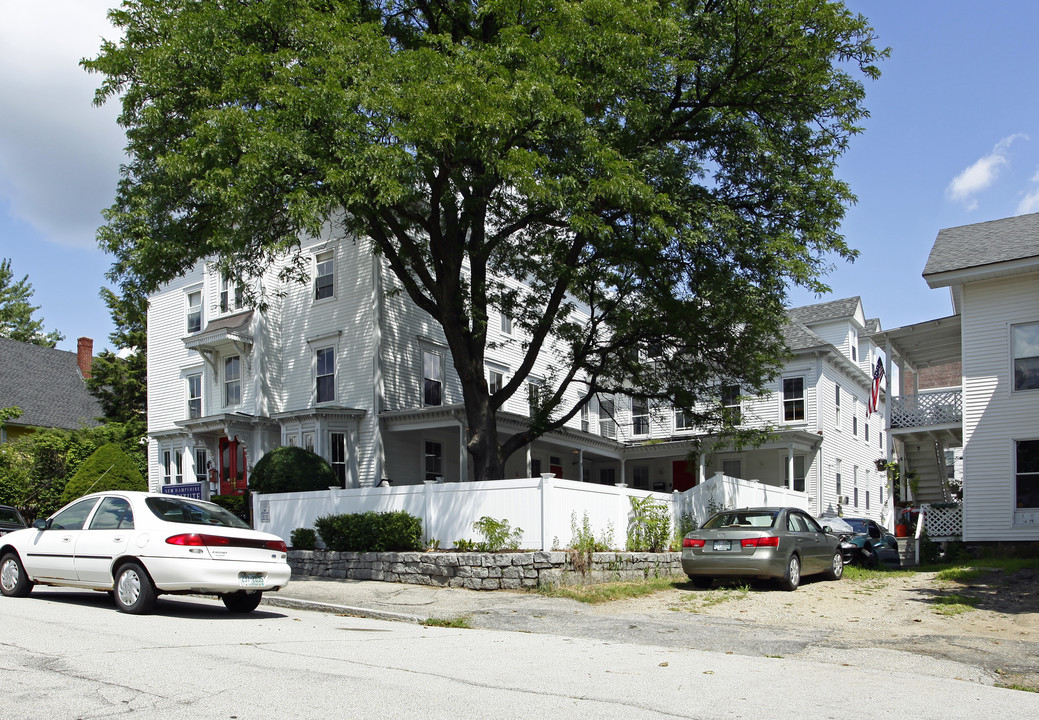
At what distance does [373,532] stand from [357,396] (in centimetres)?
994

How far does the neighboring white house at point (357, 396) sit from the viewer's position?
26.1m

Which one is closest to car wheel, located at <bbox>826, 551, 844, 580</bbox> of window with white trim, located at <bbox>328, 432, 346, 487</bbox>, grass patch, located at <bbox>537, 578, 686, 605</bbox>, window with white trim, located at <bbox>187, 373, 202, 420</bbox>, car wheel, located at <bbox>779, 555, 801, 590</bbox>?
car wheel, located at <bbox>779, 555, 801, 590</bbox>

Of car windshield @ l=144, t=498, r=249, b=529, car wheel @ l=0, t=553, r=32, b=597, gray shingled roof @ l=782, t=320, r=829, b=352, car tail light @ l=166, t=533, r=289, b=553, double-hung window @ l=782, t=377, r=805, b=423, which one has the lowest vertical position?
car wheel @ l=0, t=553, r=32, b=597

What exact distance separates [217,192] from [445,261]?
5.79 metres

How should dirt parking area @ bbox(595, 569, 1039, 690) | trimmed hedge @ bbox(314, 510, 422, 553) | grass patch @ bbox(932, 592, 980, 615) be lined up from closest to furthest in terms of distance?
dirt parking area @ bbox(595, 569, 1039, 690) < grass patch @ bbox(932, 592, 980, 615) < trimmed hedge @ bbox(314, 510, 422, 553)

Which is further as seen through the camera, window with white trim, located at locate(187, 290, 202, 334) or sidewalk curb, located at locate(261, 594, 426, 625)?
window with white trim, located at locate(187, 290, 202, 334)

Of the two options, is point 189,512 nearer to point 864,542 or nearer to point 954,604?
point 954,604

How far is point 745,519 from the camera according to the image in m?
15.7

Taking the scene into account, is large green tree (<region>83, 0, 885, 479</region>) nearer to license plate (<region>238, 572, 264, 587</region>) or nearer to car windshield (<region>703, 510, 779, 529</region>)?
car windshield (<region>703, 510, 779, 529</region>)

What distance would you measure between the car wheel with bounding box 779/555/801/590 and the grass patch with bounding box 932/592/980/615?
7.31ft

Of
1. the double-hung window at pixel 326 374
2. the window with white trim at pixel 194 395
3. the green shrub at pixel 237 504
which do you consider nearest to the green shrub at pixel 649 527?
the green shrub at pixel 237 504

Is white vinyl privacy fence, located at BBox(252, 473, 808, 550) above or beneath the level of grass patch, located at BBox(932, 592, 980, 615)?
above

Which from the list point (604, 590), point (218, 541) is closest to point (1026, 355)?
point (604, 590)

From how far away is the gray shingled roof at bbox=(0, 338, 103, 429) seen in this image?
39875 millimetres
